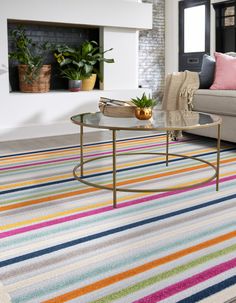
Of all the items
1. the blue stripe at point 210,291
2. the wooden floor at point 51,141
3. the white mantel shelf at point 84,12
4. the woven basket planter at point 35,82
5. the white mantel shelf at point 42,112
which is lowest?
the blue stripe at point 210,291

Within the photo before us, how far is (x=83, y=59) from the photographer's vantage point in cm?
396

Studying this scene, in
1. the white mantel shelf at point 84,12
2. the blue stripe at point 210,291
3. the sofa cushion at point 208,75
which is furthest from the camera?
the white mantel shelf at point 84,12

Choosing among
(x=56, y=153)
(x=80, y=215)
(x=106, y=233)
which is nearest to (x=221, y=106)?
(x=56, y=153)

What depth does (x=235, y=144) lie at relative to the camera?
316cm

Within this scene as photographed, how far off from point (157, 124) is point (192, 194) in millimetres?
389

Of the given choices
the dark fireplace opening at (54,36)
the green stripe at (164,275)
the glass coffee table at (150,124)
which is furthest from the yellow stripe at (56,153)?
the green stripe at (164,275)

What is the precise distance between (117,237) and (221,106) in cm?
176

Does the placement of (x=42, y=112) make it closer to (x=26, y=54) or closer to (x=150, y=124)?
(x=26, y=54)

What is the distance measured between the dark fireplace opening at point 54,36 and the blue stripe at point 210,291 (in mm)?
3185

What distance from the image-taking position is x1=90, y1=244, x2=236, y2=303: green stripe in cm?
110

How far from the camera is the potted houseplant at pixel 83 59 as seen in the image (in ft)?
12.9

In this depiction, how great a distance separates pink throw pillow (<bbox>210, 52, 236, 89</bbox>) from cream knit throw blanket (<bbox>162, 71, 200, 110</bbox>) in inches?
6.4

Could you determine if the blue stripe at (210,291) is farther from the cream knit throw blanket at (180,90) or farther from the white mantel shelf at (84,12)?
the white mantel shelf at (84,12)

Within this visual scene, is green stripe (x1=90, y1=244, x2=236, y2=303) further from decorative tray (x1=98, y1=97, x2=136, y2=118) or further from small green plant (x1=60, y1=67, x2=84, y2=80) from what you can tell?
small green plant (x1=60, y1=67, x2=84, y2=80)
